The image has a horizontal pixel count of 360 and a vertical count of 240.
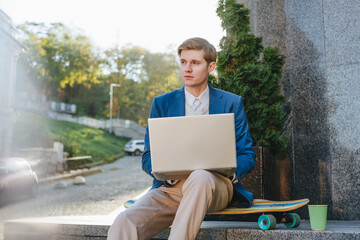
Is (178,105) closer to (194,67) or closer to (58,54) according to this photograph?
(194,67)

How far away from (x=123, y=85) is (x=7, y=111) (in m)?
21.6

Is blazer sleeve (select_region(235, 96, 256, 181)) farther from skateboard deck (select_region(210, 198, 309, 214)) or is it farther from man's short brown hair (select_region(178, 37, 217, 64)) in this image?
man's short brown hair (select_region(178, 37, 217, 64))

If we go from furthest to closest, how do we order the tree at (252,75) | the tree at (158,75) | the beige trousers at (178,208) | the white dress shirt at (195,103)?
the tree at (158,75), the tree at (252,75), the white dress shirt at (195,103), the beige trousers at (178,208)

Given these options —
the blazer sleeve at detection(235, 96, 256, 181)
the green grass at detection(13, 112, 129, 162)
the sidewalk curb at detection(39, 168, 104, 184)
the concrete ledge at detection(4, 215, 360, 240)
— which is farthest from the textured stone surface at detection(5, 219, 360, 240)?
the green grass at detection(13, 112, 129, 162)

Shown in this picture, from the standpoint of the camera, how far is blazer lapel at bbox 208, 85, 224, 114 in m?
3.11

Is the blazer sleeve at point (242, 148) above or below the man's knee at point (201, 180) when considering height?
above

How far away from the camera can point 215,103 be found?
10.3 ft

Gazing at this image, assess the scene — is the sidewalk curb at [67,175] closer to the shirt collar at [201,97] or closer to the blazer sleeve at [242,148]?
the shirt collar at [201,97]

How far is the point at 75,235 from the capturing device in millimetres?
3551

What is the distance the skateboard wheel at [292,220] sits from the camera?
315cm

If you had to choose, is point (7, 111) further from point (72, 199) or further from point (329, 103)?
point (329, 103)

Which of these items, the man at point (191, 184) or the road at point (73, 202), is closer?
the man at point (191, 184)

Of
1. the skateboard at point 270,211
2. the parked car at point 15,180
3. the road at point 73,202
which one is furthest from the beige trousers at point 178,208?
the parked car at point 15,180

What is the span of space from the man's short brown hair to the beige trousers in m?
0.94
